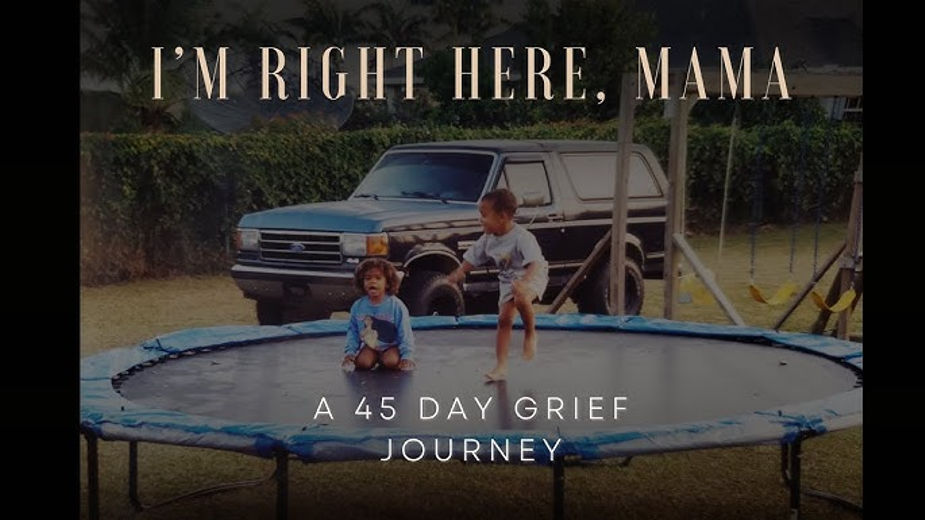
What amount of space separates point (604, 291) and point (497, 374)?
98 cm

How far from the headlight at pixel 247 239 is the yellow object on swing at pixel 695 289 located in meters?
1.78

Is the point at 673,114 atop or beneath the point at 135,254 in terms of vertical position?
atop

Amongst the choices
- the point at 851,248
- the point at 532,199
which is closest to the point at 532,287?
the point at 532,199

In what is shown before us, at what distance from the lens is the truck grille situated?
5375 mm

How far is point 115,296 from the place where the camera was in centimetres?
618

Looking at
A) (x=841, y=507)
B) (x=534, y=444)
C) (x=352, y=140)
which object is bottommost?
(x=841, y=507)

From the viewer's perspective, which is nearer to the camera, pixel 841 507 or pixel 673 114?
pixel 841 507

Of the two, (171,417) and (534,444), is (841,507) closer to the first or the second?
(534,444)

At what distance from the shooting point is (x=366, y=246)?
5.34 metres

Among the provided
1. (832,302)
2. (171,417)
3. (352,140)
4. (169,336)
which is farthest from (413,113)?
(832,302)

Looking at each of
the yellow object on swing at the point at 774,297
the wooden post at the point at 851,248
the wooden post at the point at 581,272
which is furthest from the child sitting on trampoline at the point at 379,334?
the wooden post at the point at 851,248

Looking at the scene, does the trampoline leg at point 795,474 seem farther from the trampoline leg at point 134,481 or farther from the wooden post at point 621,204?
the trampoline leg at point 134,481

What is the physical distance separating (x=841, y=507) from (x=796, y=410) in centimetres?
86

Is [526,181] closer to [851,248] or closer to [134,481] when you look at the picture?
[134,481]
